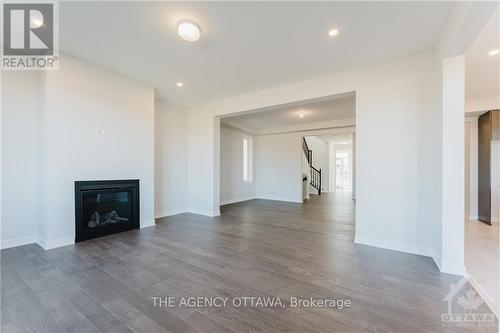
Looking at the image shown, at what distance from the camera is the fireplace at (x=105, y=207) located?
322cm

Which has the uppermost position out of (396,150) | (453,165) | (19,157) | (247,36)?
(247,36)

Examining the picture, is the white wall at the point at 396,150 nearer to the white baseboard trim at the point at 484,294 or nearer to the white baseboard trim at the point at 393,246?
the white baseboard trim at the point at 393,246

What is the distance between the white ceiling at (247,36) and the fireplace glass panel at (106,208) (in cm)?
220

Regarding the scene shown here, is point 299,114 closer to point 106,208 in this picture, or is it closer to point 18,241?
point 106,208

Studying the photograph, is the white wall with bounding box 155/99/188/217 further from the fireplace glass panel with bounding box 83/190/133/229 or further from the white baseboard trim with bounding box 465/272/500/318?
the white baseboard trim with bounding box 465/272/500/318

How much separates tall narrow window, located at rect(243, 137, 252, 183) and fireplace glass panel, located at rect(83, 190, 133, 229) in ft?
15.3

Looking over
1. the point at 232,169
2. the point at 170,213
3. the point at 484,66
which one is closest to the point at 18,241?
the point at 170,213

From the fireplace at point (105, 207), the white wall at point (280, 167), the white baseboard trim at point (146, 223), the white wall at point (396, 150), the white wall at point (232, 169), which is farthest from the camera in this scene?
the white wall at point (280, 167)

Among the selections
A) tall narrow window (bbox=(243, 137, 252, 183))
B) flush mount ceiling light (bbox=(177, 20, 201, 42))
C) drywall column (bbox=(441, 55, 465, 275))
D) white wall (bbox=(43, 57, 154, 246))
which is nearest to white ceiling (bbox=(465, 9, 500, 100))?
drywall column (bbox=(441, 55, 465, 275))

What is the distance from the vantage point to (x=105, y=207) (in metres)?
3.59

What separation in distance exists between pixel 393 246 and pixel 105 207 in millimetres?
4745

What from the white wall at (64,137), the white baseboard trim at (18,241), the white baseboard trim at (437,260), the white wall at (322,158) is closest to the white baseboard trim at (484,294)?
the white baseboard trim at (437,260)

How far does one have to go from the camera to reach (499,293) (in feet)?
6.38

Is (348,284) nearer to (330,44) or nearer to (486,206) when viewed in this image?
(330,44)
